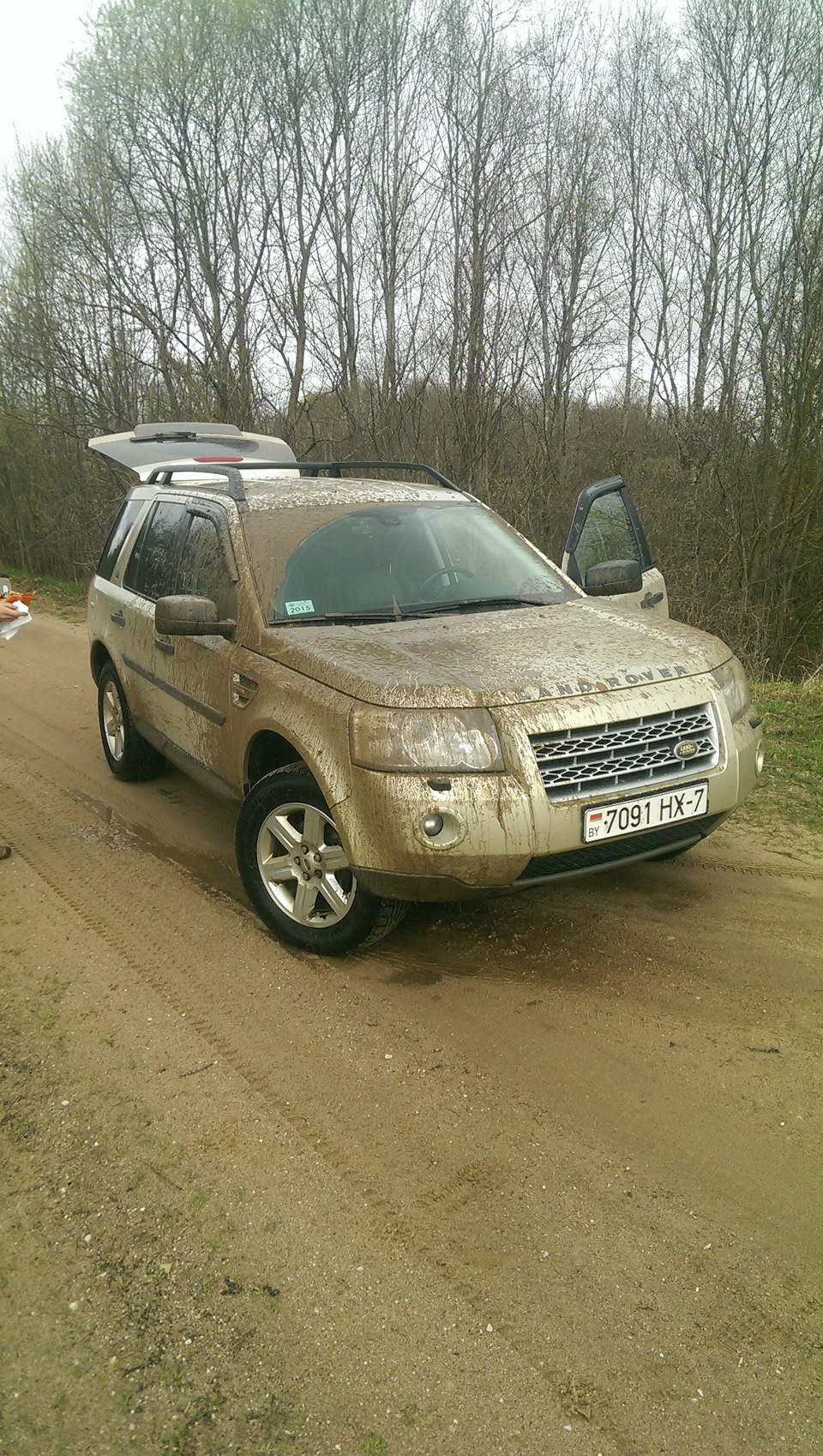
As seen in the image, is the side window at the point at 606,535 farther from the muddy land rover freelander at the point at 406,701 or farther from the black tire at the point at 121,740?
the black tire at the point at 121,740

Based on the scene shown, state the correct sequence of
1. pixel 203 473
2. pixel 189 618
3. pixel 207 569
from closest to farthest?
pixel 189 618, pixel 207 569, pixel 203 473

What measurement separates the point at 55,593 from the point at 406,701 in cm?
1613

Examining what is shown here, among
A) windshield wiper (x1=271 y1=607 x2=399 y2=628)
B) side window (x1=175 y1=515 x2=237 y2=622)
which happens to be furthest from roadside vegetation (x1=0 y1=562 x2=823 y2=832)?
side window (x1=175 y1=515 x2=237 y2=622)

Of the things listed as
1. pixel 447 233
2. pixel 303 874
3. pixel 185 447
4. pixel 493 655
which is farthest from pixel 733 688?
pixel 447 233

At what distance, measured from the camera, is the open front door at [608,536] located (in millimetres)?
6219

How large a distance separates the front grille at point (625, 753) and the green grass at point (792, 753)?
2.00 metres

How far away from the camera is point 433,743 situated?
3.25m

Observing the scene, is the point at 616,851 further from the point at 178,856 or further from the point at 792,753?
the point at 792,753

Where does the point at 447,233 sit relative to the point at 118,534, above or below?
above

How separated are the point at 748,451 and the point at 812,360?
113cm

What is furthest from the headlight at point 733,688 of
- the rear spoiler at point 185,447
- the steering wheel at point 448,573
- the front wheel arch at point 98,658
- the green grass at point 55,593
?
the green grass at point 55,593

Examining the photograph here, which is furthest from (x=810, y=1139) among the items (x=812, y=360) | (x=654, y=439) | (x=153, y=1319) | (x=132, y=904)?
(x=654, y=439)

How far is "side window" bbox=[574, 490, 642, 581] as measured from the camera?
6316 mm

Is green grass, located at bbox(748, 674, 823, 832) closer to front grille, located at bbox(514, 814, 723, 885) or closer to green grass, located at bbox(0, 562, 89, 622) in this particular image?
front grille, located at bbox(514, 814, 723, 885)
